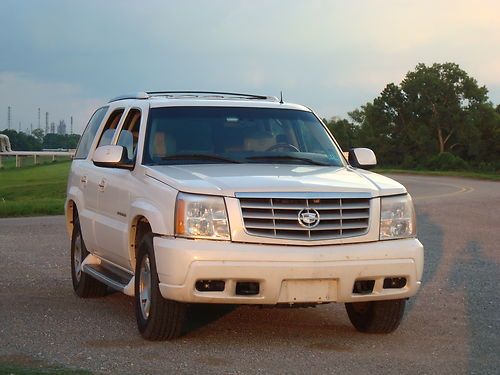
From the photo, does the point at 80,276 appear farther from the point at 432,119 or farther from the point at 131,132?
the point at 432,119

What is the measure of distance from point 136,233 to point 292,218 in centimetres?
160

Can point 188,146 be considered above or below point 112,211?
above

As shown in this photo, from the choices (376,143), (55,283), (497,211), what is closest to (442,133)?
(376,143)

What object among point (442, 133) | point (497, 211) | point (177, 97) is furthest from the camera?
point (442, 133)

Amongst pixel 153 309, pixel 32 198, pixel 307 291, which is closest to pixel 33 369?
pixel 153 309

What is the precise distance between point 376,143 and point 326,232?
284 ft

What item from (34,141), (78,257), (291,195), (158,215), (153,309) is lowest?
(34,141)

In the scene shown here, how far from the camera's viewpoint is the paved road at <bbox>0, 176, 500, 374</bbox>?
262 inches

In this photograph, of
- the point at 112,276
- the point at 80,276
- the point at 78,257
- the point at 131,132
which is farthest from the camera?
the point at 78,257

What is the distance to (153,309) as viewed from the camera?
725 centimetres

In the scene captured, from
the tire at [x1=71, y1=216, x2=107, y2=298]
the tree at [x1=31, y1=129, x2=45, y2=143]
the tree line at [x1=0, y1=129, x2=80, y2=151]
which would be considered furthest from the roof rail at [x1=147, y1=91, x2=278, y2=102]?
the tree at [x1=31, y1=129, x2=45, y2=143]

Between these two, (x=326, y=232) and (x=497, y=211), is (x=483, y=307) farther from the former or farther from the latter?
(x=497, y=211)

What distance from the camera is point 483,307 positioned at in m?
9.29

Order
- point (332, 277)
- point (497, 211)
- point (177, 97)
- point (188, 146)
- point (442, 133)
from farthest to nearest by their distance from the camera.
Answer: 1. point (442, 133)
2. point (497, 211)
3. point (177, 97)
4. point (188, 146)
5. point (332, 277)
